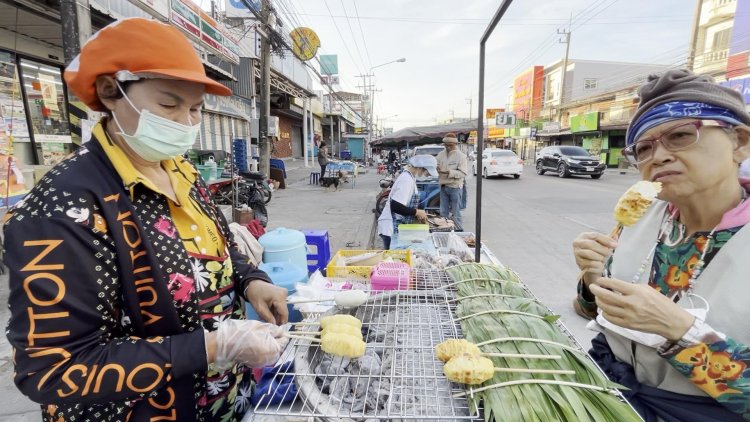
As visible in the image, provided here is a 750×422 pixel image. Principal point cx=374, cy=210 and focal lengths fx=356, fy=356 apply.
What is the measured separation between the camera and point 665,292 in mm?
1404

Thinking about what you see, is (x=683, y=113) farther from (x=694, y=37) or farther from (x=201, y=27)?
(x=694, y=37)

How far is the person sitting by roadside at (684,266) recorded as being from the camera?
112 cm

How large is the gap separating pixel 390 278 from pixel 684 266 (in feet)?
4.86

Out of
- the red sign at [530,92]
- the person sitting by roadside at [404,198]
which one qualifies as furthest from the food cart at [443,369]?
the red sign at [530,92]

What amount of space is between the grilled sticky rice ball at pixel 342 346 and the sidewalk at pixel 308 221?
266cm

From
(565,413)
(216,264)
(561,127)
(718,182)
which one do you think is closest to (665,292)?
(718,182)

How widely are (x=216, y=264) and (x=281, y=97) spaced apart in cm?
2446

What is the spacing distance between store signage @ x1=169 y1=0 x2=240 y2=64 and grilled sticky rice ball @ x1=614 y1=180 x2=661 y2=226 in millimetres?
8675

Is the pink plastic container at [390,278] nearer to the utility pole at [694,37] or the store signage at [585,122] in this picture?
the utility pole at [694,37]

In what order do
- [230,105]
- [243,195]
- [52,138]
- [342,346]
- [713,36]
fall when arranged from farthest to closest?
[713,36], [230,105], [243,195], [52,138], [342,346]

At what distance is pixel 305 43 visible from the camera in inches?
659

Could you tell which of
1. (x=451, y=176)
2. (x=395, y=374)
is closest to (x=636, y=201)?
(x=395, y=374)

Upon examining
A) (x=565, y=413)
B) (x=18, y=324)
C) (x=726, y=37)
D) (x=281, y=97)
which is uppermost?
(x=726, y=37)

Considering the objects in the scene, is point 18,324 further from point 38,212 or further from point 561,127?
point 561,127
